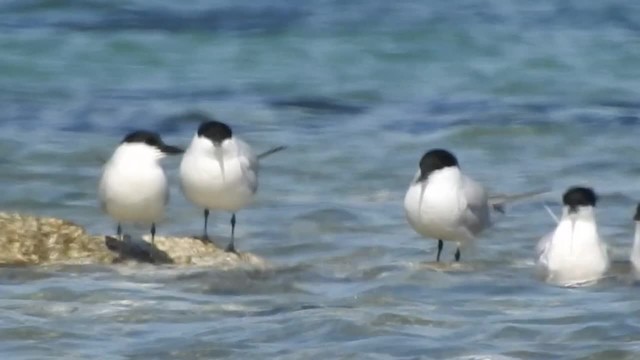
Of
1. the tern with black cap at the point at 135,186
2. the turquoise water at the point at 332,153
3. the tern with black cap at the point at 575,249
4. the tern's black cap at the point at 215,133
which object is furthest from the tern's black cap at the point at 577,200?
the tern with black cap at the point at 135,186

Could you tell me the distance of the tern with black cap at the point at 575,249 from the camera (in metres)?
9.56

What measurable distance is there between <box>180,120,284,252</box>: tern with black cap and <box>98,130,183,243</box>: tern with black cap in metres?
0.26

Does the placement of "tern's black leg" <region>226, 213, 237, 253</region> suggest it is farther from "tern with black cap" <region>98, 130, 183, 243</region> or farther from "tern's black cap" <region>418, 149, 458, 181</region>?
"tern's black cap" <region>418, 149, 458, 181</region>

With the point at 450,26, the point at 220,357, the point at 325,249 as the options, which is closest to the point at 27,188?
the point at 325,249

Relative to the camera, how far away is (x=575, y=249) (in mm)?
9648

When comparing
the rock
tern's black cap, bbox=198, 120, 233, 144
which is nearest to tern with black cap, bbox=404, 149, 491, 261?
the rock

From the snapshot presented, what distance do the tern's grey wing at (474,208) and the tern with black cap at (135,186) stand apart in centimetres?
158

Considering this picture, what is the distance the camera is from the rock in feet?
31.8

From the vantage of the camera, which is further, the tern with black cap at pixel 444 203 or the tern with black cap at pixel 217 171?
the tern with black cap at pixel 217 171

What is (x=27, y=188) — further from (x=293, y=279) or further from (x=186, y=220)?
(x=293, y=279)

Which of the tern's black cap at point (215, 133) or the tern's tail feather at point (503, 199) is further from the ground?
the tern's black cap at point (215, 133)

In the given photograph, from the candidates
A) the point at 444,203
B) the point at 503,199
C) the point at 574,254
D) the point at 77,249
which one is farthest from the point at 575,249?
→ the point at 77,249

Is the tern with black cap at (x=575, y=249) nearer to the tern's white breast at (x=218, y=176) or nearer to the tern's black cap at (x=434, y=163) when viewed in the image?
the tern's black cap at (x=434, y=163)

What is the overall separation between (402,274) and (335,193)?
3.16m
